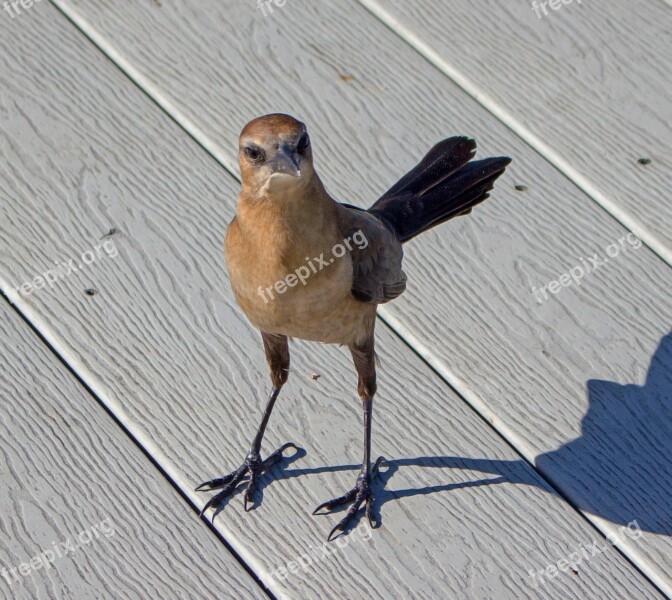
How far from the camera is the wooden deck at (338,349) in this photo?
2717 mm

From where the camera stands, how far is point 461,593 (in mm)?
2646

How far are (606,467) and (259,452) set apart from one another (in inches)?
36.5

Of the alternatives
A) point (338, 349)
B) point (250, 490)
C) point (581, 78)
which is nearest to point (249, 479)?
point (250, 490)

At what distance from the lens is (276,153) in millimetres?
2391

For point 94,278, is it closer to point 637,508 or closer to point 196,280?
point 196,280

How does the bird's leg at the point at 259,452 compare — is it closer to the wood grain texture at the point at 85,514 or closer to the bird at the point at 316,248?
the bird at the point at 316,248

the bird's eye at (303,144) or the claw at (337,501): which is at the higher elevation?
the bird's eye at (303,144)

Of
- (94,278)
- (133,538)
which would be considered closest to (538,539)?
(133,538)

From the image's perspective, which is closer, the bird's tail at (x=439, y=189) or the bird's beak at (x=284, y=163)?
the bird's beak at (x=284, y=163)
